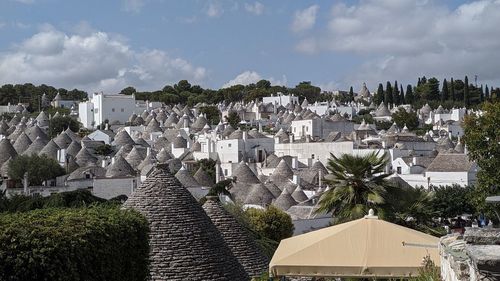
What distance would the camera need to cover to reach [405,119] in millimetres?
99312

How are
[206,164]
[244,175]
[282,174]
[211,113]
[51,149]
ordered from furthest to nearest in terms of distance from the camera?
[211,113]
[51,149]
[206,164]
[282,174]
[244,175]

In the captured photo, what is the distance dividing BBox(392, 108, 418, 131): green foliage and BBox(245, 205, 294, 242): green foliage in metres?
68.4

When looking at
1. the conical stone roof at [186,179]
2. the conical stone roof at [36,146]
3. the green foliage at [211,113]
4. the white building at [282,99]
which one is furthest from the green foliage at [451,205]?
the white building at [282,99]

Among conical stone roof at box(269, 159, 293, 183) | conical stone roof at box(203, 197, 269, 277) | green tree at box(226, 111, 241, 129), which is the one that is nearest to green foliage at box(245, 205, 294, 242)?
conical stone roof at box(203, 197, 269, 277)

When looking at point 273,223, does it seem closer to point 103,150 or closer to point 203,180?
point 203,180

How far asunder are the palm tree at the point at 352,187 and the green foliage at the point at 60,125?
7262 centimetres

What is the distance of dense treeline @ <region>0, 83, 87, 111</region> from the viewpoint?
134000 mm

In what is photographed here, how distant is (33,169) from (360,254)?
44.4 metres

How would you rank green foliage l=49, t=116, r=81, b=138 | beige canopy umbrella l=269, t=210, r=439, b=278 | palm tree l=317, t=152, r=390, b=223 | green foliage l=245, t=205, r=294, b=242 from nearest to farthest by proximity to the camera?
beige canopy umbrella l=269, t=210, r=439, b=278
palm tree l=317, t=152, r=390, b=223
green foliage l=245, t=205, r=294, b=242
green foliage l=49, t=116, r=81, b=138

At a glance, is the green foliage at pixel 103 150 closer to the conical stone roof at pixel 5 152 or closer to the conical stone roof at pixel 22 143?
the conical stone roof at pixel 22 143

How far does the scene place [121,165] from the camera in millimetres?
49469

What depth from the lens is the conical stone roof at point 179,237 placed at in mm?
13375

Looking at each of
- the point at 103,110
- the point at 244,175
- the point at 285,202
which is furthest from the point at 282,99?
the point at 285,202

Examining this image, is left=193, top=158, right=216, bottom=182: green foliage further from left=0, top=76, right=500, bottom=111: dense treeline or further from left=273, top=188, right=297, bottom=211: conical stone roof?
left=0, top=76, right=500, bottom=111: dense treeline
